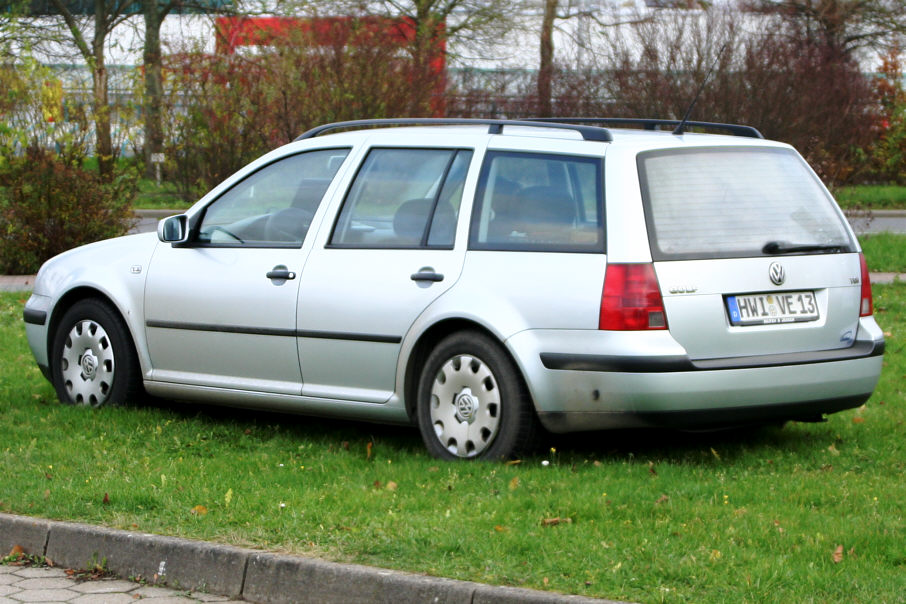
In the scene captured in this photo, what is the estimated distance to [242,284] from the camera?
23.7 feet

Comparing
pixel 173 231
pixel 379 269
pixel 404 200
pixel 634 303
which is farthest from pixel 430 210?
pixel 173 231

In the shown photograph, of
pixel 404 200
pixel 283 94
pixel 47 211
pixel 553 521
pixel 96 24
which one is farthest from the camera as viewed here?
pixel 96 24

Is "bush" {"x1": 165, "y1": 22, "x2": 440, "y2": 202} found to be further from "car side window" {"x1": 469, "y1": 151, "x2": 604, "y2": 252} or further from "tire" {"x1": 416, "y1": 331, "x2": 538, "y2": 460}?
"tire" {"x1": 416, "y1": 331, "x2": 538, "y2": 460}

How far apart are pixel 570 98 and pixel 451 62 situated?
24.2 ft

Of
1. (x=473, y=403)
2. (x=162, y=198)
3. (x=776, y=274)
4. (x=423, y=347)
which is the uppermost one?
(x=776, y=274)

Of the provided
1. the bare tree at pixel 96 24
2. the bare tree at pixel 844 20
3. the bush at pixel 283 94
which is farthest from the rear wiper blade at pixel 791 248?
the bare tree at pixel 96 24

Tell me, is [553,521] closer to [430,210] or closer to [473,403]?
A: [473,403]

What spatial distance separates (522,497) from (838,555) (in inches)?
52.6

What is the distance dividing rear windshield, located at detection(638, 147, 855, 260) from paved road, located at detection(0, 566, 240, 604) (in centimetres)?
250

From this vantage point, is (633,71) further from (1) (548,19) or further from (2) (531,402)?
(2) (531,402)

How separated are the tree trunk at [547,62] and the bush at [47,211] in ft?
40.0

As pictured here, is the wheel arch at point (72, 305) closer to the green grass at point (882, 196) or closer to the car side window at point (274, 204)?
the car side window at point (274, 204)

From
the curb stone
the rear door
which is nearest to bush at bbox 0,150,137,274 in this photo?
the curb stone

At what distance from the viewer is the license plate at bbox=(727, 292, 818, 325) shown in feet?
20.2
